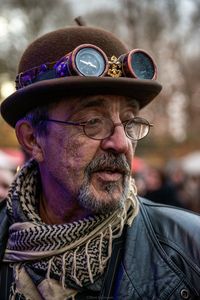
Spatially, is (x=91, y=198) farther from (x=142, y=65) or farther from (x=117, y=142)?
(x=142, y=65)

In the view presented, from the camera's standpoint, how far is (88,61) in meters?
2.47

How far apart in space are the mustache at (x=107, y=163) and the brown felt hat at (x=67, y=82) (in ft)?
0.97

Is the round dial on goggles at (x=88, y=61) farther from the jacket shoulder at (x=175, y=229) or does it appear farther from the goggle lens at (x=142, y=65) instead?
the jacket shoulder at (x=175, y=229)

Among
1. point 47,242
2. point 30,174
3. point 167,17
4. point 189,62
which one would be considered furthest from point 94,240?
point 189,62

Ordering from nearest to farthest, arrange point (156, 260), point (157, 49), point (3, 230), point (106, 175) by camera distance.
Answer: point (156, 260) < point (106, 175) < point (3, 230) < point (157, 49)

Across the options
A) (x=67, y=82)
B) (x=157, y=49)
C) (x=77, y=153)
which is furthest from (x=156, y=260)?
(x=157, y=49)

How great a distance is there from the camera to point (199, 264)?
2.38 m

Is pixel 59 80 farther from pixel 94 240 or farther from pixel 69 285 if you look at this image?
pixel 69 285

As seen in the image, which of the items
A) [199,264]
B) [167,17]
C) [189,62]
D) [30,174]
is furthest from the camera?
[189,62]

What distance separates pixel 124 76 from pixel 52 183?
0.65 m

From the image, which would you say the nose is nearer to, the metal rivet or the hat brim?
the hat brim

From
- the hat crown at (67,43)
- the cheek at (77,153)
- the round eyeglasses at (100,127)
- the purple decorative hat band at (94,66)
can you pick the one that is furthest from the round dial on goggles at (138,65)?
the cheek at (77,153)

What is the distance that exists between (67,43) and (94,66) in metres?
0.24

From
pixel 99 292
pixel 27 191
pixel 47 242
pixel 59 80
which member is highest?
pixel 59 80
